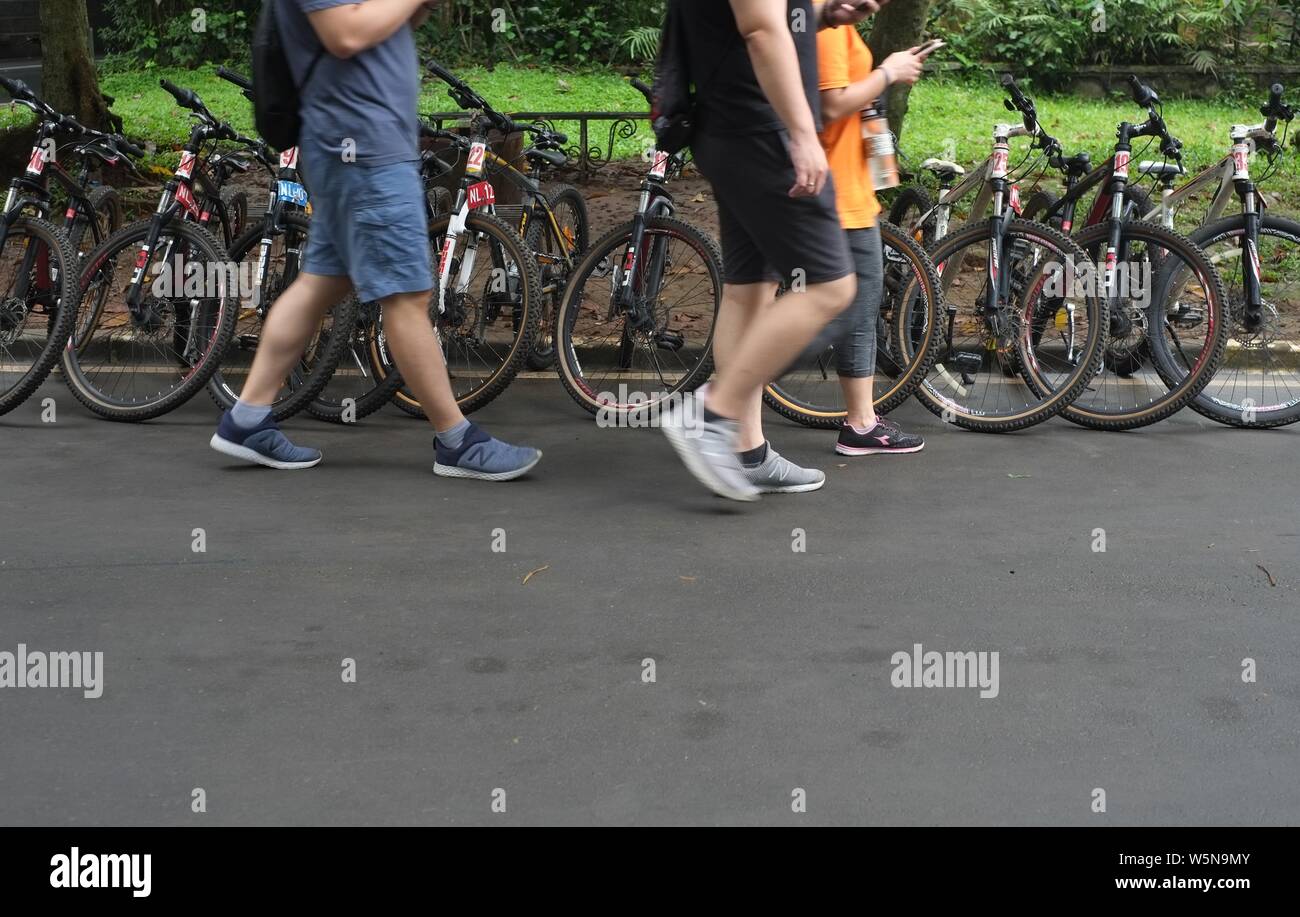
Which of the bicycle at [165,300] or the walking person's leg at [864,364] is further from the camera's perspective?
the bicycle at [165,300]

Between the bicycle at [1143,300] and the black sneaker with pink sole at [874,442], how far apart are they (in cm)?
85

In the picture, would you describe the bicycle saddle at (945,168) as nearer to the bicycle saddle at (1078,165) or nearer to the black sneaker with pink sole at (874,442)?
the bicycle saddle at (1078,165)

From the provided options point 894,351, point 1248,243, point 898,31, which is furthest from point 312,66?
point 898,31

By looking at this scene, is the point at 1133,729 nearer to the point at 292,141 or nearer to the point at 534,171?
the point at 292,141

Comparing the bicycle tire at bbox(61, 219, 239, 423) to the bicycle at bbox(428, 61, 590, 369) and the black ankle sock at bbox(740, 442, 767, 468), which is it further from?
the black ankle sock at bbox(740, 442, 767, 468)

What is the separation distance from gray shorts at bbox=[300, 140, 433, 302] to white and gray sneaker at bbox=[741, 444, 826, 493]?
127cm

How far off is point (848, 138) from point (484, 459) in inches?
67.4

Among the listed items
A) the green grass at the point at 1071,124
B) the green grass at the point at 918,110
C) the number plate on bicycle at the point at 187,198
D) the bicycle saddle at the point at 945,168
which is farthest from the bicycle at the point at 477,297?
the green grass at the point at 918,110

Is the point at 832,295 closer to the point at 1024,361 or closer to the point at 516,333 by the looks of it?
the point at 1024,361

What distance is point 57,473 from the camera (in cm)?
585

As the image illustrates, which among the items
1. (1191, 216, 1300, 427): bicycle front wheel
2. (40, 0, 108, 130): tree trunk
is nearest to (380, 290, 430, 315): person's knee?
(1191, 216, 1300, 427): bicycle front wheel

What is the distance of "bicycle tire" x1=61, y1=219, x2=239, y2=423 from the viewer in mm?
6496

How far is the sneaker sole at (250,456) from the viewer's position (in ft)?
19.1

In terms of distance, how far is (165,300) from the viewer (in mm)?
6719
